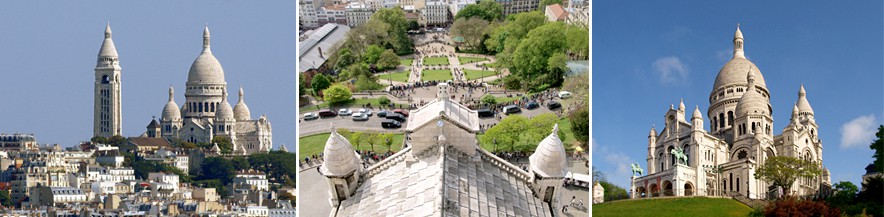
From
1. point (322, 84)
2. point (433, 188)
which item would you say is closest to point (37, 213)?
point (322, 84)

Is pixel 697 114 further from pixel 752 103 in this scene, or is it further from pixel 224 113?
pixel 224 113

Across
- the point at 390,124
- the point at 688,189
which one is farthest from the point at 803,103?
the point at 390,124

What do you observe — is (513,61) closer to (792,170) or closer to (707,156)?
(707,156)

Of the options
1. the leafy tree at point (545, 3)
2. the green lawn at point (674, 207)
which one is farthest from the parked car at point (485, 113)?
the green lawn at point (674, 207)

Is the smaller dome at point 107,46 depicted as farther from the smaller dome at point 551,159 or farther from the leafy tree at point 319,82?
the smaller dome at point 551,159

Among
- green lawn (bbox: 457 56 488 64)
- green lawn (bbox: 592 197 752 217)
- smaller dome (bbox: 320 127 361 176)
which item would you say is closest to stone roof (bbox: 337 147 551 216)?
smaller dome (bbox: 320 127 361 176)

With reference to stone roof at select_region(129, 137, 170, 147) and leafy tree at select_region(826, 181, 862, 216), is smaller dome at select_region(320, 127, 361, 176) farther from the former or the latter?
stone roof at select_region(129, 137, 170, 147)
